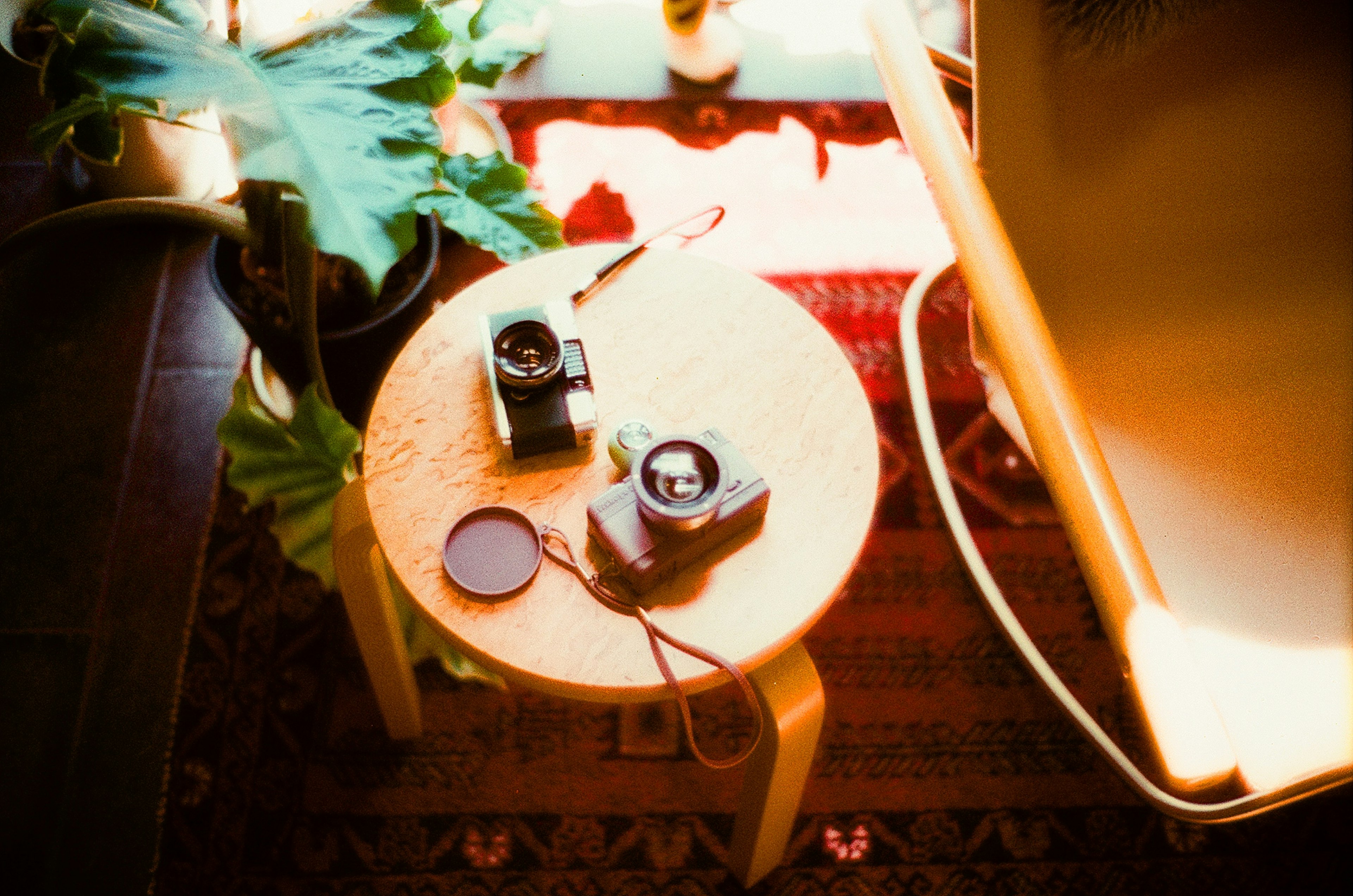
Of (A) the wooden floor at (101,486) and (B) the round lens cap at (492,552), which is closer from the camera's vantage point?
(B) the round lens cap at (492,552)

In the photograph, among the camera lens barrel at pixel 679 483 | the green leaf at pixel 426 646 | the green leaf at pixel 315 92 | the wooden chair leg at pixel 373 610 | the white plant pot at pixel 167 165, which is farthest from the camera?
the white plant pot at pixel 167 165

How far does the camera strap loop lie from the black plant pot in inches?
18.9

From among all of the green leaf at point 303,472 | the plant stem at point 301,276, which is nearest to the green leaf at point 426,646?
the green leaf at point 303,472

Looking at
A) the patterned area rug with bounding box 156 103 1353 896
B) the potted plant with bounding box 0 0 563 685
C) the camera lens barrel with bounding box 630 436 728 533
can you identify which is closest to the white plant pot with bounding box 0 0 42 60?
the potted plant with bounding box 0 0 563 685

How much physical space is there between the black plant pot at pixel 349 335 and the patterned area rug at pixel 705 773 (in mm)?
251

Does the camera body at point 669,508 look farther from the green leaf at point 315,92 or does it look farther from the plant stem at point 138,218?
the plant stem at point 138,218

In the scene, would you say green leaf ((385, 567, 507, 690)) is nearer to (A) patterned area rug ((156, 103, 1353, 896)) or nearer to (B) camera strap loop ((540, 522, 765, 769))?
(A) patterned area rug ((156, 103, 1353, 896))

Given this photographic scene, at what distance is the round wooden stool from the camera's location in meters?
0.80

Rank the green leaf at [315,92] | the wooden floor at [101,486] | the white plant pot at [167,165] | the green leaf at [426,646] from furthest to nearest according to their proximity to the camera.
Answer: the white plant pot at [167,165], the wooden floor at [101,486], the green leaf at [426,646], the green leaf at [315,92]

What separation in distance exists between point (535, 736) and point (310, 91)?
2.75 ft

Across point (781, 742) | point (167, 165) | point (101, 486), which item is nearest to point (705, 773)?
point (781, 742)

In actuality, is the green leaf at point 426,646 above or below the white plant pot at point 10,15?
below

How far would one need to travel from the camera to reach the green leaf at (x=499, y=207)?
100 cm

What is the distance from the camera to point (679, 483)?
2.59ft
